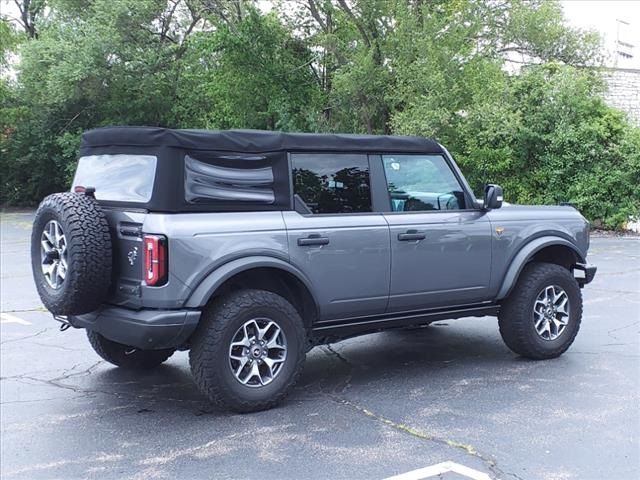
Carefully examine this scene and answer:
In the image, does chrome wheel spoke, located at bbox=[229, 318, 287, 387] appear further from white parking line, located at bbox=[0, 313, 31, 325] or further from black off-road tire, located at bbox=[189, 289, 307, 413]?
white parking line, located at bbox=[0, 313, 31, 325]

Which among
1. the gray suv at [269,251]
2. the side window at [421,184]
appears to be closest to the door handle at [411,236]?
the gray suv at [269,251]

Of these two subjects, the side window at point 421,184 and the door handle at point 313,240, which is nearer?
the door handle at point 313,240

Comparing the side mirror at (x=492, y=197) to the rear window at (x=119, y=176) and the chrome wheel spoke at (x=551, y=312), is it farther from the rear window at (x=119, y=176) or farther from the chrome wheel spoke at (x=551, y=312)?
the rear window at (x=119, y=176)

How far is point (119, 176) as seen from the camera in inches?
195

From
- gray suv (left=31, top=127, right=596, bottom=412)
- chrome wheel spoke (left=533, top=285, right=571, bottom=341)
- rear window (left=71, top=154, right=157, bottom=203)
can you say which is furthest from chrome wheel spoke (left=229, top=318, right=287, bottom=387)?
chrome wheel spoke (left=533, top=285, right=571, bottom=341)

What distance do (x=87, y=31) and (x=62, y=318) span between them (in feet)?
69.4

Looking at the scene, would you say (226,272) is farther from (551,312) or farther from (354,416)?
(551,312)

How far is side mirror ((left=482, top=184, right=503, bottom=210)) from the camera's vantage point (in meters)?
5.84

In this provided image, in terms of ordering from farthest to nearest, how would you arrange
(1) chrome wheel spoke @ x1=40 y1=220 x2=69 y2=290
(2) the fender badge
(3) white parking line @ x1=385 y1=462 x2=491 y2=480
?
(1) chrome wheel spoke @ x1=40 y1=220 x2=69 y2=290
(2) the fender badge
(3) white parking line @ x1=385 y1=462 x2=491 y2=480

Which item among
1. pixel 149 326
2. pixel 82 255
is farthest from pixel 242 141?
pixel 149 326

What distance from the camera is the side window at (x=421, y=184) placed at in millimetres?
5578

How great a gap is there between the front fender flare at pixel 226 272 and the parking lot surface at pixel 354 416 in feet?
2.78

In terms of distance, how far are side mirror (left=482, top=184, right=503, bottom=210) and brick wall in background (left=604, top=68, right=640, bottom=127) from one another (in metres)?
21.4

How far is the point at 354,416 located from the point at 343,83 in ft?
51.3
